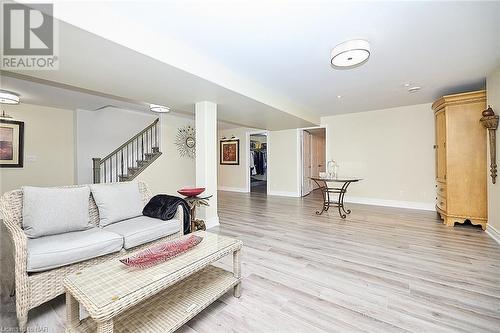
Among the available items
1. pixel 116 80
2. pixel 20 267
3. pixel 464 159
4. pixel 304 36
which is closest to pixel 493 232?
pixel 464 159

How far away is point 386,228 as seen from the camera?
367cm

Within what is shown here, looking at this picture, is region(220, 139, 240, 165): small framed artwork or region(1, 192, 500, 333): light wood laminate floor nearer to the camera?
region(1, 192, 500, 333): light wood laminate floor

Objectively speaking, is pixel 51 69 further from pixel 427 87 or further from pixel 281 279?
pixel 427 87

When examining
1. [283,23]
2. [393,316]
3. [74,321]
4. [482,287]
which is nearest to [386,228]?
[482,287]

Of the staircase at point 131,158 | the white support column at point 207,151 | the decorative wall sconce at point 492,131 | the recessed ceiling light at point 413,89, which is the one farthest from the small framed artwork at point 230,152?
the decorative wall sconce at point 492,131

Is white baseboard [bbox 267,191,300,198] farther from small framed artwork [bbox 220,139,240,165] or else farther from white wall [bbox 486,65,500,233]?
Result: white wall [bbox 486,65,500,233]

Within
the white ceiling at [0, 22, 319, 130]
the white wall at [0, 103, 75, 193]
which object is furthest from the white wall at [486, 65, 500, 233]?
the white wall at [0, 103, 75, 193]

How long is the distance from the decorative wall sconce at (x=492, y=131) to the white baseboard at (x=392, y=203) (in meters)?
1.98

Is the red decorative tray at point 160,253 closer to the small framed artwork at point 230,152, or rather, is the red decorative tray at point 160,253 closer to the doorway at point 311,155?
the doorway at point 311,155

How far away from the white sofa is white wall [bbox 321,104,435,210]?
16.4ft

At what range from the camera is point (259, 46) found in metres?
2.44

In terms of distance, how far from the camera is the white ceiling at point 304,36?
186cm

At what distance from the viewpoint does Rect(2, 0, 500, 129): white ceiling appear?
186 centimetres

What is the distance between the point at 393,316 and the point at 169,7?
2984 millimetres
